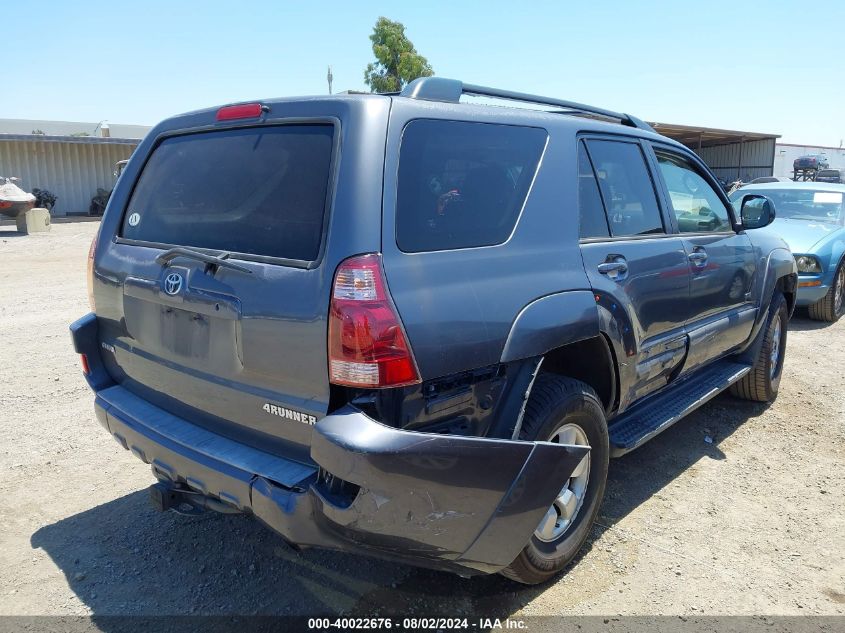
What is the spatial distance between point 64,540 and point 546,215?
2.85 meters

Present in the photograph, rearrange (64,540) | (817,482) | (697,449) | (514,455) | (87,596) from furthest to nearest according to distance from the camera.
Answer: (697,449) < (817,482) < (64,540) < (87,596) < (514,455)

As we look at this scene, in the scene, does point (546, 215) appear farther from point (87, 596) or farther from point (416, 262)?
point (87, 596)

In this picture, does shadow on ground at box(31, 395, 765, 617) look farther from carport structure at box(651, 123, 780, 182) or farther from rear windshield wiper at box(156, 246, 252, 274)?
carport structure at box(651, 123, 780, 182)

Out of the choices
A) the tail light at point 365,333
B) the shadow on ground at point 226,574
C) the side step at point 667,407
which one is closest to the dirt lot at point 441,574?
the shadow on ground at point 226,574

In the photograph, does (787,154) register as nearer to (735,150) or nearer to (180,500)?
(735,150)

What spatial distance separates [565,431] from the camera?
2.98 meters

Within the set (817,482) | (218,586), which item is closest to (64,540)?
(218,586)

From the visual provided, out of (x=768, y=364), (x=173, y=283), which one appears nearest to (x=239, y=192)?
(x=173, y=283)

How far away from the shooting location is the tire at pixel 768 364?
5.22 meters

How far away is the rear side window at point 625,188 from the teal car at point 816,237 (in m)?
4.84

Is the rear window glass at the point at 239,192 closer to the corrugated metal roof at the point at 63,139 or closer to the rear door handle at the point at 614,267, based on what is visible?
the rear door handle at the point at 614,267

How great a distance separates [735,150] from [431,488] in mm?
40083

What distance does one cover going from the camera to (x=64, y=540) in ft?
10.9

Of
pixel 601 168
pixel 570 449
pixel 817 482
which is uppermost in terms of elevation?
pixel 601 168
